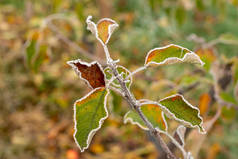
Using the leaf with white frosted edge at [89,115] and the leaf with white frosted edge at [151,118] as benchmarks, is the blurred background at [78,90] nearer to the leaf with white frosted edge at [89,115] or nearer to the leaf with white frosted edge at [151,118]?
the leaf with white frosted edge at [151,118]

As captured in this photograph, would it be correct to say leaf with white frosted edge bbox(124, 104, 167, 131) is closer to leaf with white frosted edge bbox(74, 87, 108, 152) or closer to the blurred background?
leaf with white frosted edge bbox(74, 87, 108, 152)

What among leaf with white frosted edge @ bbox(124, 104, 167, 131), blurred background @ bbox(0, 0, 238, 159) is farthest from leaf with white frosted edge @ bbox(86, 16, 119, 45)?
blurred background @ bbox(0, 0, 238, 159)

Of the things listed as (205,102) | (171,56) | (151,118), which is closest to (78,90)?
(205,102)

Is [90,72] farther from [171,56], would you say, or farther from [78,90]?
[78,90]

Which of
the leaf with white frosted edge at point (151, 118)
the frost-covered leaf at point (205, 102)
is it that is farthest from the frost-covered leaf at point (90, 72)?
the frost-covered leaf at point (205, 102)

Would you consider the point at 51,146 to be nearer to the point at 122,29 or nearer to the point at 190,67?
the point at 190,67
